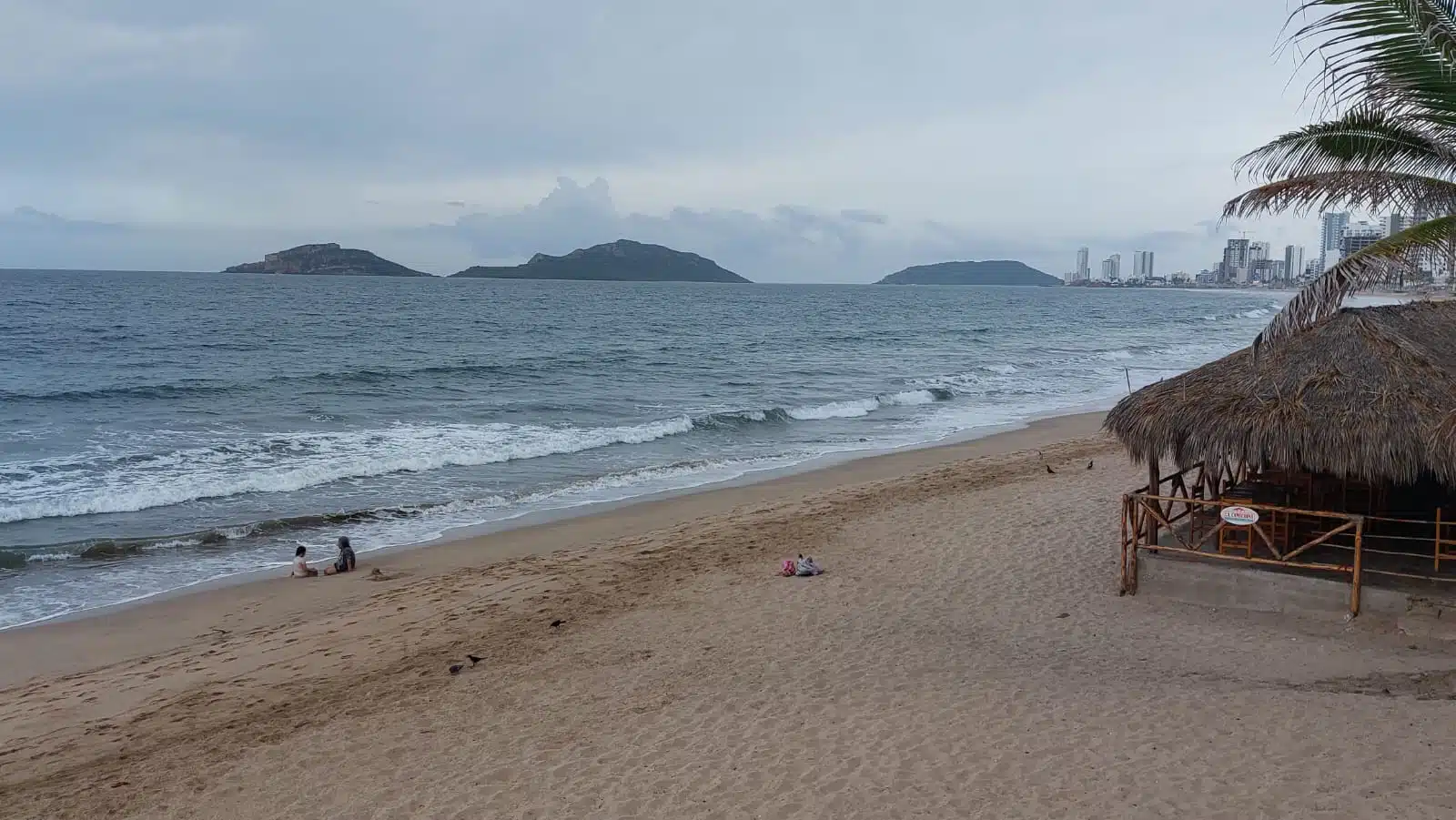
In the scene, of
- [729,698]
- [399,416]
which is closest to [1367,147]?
[729,698]

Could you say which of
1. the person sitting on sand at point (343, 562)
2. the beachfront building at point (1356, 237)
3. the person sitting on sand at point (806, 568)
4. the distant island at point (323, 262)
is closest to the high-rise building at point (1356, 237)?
the beachfront building at point (1356, 237)

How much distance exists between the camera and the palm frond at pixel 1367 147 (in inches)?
251

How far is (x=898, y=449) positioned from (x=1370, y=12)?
16.5m

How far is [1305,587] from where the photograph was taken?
29.2ft

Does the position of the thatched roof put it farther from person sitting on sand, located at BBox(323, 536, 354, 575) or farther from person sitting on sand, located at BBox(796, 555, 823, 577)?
person sitting on sand, located at BBox(323, 536, 354, 575)

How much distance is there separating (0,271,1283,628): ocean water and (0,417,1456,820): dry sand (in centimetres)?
314

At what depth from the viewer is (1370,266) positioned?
6141 millimetres

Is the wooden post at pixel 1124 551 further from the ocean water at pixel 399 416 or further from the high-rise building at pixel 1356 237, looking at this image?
the ocean water at pixel 399 416

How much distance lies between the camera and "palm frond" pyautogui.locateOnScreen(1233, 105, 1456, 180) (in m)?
6.37

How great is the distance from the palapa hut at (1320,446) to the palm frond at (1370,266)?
1.83 m

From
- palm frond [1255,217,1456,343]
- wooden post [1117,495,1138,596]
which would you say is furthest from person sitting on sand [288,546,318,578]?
palm frond [1255,217,1456,343]

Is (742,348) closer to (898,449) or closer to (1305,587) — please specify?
(898,449)

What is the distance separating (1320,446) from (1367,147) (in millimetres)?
3226

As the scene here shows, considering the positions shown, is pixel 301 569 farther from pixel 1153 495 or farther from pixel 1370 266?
pixel 1370 266
